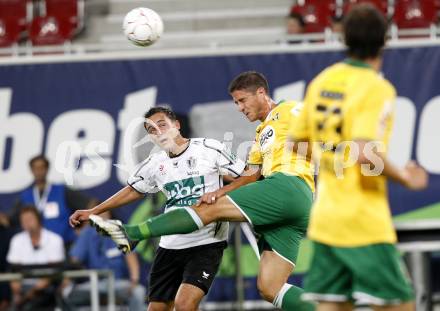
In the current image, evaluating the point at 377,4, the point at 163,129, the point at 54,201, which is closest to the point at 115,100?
the point at 54,201

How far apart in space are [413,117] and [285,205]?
5.47 m

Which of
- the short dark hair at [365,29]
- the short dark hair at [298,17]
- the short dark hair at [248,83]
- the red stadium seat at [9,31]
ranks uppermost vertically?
the short dark hair at [365,29]

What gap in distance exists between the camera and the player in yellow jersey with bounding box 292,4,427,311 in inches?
195

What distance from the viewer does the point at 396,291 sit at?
16.4 ft

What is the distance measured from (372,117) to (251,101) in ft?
9.28

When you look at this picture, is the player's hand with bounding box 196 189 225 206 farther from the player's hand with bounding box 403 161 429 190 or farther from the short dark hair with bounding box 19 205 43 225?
the short dark hair with bounding box 19 205 43 225

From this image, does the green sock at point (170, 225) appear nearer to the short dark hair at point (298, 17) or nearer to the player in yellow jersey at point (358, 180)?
the player in yellow jersey at point (358, 180)

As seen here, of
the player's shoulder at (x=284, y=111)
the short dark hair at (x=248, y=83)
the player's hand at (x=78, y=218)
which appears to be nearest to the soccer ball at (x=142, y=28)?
the short dark hair at (x=248, y=83)

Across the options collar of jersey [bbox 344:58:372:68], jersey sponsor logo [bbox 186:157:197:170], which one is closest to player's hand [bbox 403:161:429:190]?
collar of jersey [bbox 344:58:372:68]

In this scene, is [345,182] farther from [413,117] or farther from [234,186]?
[413,117]

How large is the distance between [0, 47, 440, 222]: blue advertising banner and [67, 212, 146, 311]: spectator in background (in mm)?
603

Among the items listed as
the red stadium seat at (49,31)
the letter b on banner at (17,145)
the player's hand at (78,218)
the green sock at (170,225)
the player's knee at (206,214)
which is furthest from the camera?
the red stadium seat at (49,31)

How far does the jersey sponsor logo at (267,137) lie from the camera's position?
302 inches

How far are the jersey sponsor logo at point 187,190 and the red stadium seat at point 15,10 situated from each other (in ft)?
26.2
